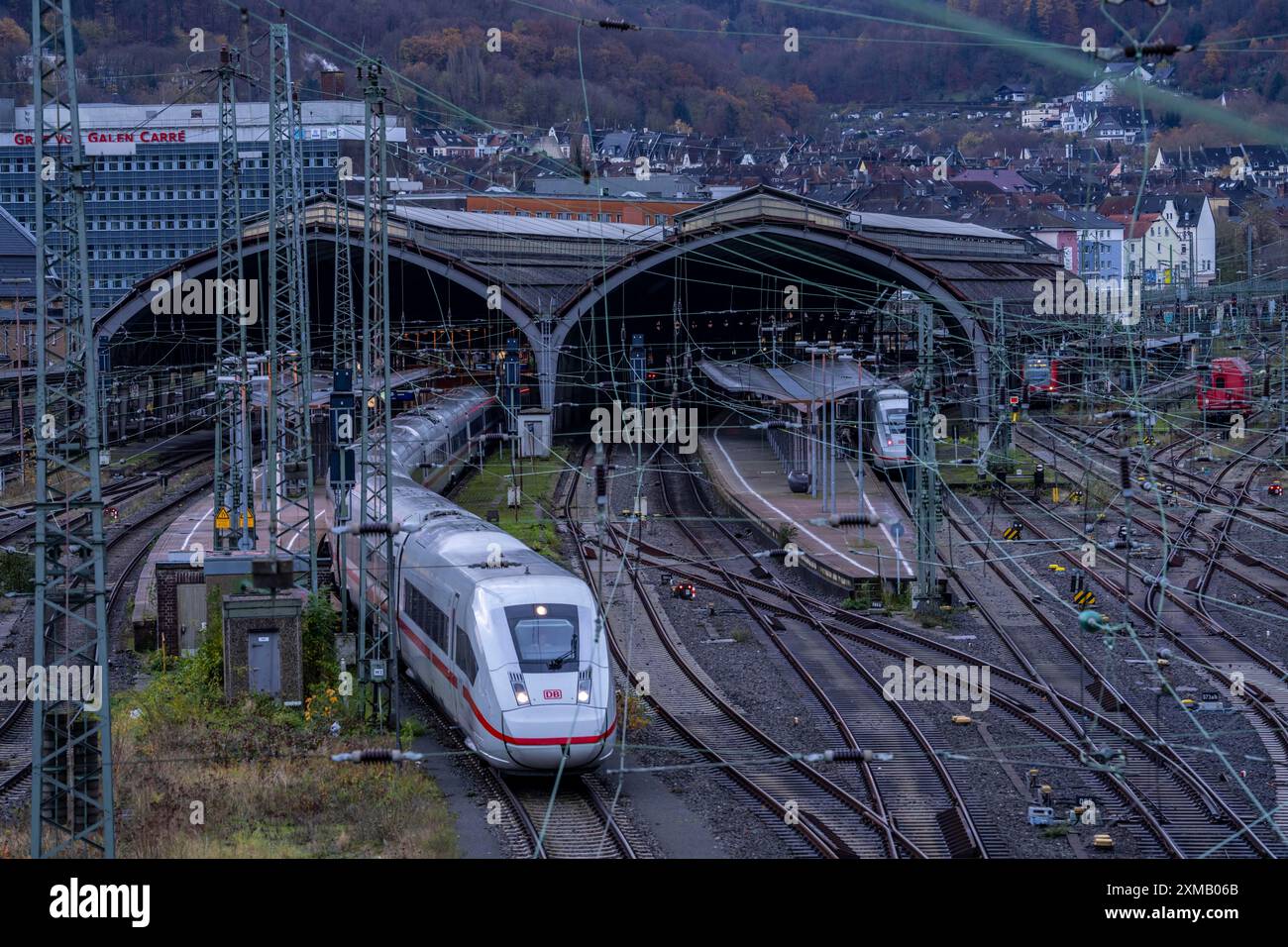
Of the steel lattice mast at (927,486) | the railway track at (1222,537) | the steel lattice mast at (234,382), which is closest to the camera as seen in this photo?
the steel lattice mast at (234,382)

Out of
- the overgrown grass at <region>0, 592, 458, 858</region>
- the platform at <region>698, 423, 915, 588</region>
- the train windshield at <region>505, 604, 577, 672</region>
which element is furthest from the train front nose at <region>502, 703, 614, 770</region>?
the platform at <region>698, 423, 915, 588</region>

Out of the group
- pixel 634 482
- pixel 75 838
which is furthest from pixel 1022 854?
pixel 634 482

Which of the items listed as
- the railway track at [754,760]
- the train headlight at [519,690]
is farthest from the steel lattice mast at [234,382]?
the train headlight at [519,690]

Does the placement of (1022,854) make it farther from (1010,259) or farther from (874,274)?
(1010,259)

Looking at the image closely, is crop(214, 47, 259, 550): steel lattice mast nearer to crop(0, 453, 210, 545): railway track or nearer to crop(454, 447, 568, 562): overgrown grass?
crop(0, 453, 210, 545): railway track

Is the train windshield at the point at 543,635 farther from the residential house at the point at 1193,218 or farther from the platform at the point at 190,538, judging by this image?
the residential house at the point at 1193,218

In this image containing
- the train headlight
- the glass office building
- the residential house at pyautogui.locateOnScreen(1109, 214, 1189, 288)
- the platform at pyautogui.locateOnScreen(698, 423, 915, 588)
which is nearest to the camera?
the train headlight
